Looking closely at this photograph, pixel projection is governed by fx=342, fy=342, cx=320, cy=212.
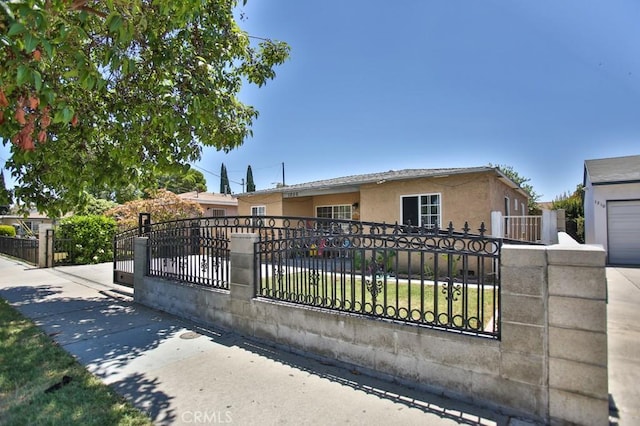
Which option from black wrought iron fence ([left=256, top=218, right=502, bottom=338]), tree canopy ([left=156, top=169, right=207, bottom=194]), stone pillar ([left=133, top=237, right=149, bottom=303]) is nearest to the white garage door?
black wrought iron fence ([left=256, top=218, right=502, bottom=338])

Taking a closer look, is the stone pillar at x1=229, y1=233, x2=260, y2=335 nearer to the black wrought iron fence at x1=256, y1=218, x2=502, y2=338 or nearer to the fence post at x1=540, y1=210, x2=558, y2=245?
the black wrought iron fence at x1=256, y1=218, x2=502, y2=338

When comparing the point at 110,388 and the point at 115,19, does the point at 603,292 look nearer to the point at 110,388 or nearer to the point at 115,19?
the point at 115,19

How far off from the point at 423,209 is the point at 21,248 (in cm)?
1974

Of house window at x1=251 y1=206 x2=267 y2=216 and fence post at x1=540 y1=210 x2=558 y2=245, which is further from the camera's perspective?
house window at x1=251 y1=206 x2=267 y2=216

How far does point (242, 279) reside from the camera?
5.49 m

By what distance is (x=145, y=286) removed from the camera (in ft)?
25.5

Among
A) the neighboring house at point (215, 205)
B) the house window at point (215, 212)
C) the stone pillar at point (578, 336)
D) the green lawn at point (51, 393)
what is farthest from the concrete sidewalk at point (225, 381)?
the house window at point (215, 212)

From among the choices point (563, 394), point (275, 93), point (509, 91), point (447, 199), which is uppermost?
point (275, 93)

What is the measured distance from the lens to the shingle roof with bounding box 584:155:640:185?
14102 millimetres

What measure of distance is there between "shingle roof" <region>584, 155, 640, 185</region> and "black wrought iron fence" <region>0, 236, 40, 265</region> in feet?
80.3

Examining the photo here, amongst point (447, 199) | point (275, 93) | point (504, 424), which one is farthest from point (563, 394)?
point (275, 93)

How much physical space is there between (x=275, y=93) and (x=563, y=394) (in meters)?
13.7

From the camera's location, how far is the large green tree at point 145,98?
482cm

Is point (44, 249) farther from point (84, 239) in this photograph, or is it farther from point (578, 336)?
point (578, 336)
